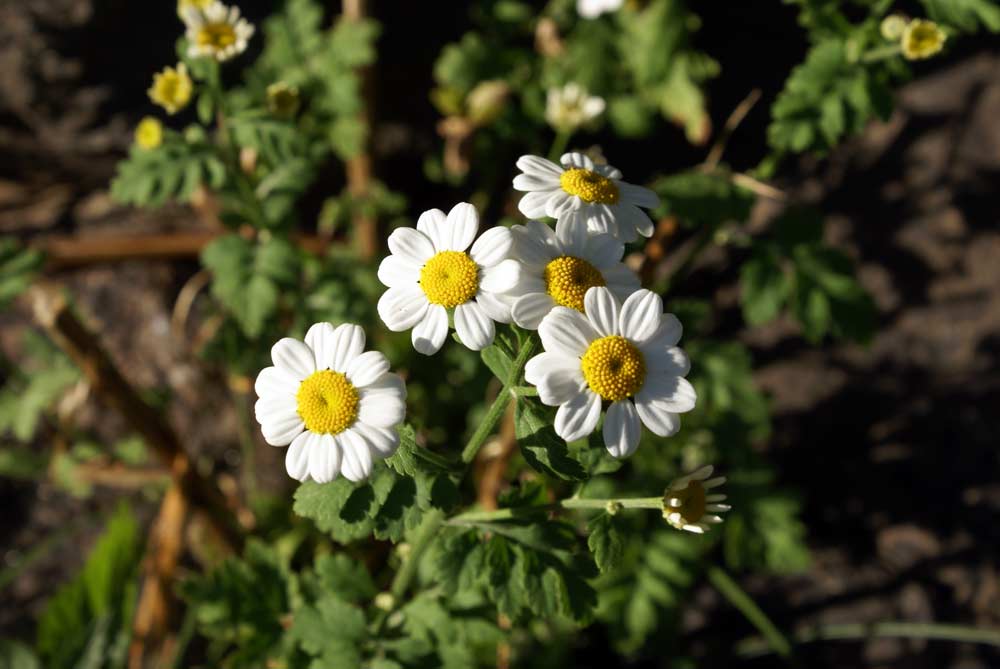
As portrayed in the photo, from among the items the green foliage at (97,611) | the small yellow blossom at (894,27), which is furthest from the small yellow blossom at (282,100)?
the green foliage at (97,611)

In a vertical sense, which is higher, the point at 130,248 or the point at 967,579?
the point at 130,248

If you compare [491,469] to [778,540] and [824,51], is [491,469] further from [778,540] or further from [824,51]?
[824,51]

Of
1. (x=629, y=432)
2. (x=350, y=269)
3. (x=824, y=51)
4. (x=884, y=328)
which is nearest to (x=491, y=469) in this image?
(x=350, y=269)

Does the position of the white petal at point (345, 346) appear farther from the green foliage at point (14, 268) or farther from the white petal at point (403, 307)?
the green foliage at point (14, 268)

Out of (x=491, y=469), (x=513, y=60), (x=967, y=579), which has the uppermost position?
(x=513, y=60)

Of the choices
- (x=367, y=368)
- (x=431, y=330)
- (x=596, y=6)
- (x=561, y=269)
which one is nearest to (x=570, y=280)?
(x=561, y=269)

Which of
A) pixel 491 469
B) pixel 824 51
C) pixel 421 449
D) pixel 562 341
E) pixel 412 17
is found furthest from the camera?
pixel 412 17
